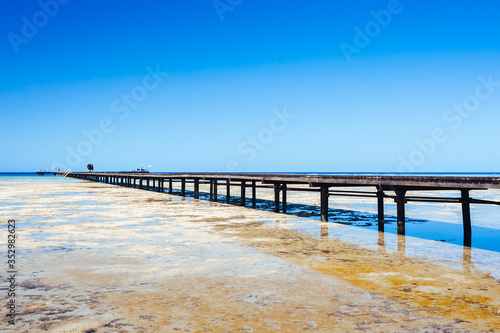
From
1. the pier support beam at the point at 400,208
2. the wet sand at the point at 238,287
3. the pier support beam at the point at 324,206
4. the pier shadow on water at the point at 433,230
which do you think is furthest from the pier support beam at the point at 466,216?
the pier support beam at the point at 324,206

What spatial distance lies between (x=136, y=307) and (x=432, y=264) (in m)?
4.52

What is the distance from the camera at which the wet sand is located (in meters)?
3.55

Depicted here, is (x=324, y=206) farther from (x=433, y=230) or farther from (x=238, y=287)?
(x=238, y=287)

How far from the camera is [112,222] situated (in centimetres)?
1099

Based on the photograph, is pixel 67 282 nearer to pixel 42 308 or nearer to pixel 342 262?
pixel 42 308

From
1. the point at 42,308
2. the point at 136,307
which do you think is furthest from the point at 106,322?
the point at 42,308

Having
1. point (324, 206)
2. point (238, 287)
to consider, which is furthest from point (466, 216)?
point (238, 287)

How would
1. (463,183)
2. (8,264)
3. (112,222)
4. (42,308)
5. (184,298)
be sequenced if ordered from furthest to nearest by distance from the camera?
1. (112,222)
2. (463,183)
3. (8,264)
4. (184,298)
5. (42,308)

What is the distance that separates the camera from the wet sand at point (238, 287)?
355cm

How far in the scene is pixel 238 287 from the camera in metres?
4.69

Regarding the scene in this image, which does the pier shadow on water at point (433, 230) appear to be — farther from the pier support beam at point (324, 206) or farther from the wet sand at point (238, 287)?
the wet sand at point (238, 287)

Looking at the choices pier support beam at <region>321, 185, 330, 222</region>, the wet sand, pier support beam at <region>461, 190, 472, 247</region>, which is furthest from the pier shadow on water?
the wet sand

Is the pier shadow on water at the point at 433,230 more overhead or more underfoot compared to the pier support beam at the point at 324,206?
more underfoot

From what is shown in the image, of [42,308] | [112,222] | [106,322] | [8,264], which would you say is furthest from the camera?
[112,222]
